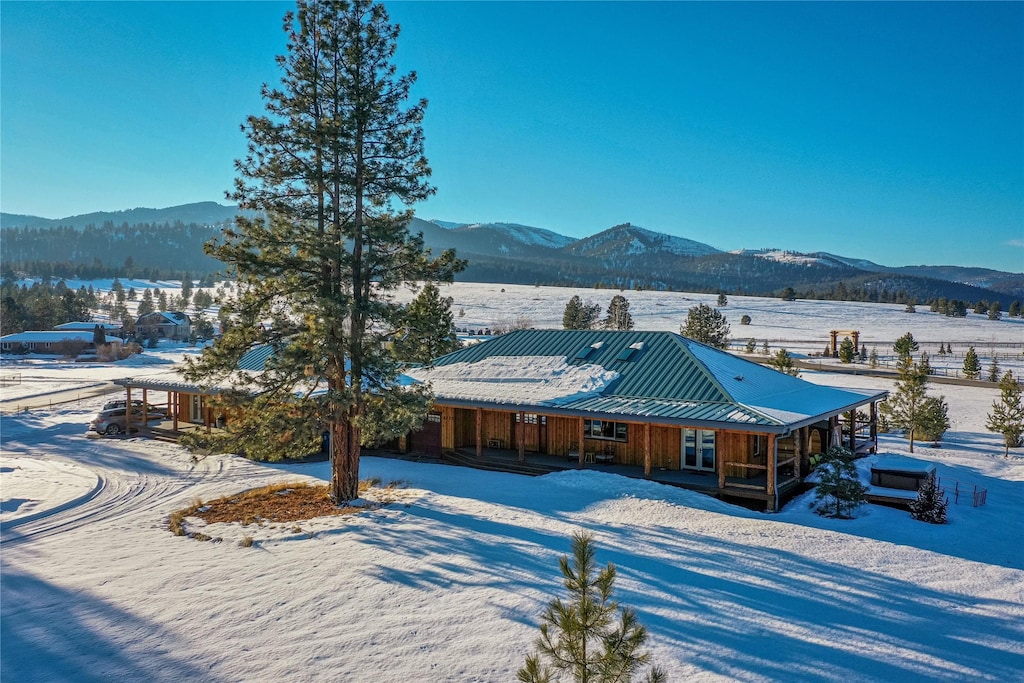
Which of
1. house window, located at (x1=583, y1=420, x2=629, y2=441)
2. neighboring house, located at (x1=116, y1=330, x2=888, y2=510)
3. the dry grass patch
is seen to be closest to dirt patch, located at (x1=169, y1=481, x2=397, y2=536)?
the dry grass patch

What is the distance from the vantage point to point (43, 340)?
70.6 metres

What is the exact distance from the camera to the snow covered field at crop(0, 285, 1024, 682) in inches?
308

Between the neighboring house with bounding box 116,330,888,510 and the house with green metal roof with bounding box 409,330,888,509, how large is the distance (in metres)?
0.04

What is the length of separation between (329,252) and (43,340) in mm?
74871

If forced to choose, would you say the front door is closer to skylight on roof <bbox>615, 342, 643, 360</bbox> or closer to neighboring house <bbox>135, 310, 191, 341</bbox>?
skylight on roof <bbox>615, 342, 643, 360</bbox>

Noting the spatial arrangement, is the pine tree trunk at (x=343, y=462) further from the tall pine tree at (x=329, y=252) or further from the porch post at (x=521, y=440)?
the porch post at (x=521, y=440)

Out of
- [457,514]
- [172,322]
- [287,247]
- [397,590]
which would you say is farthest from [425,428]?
[172,322]

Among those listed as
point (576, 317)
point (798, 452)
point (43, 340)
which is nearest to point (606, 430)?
point (798, 452)

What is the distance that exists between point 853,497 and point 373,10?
15.9 m

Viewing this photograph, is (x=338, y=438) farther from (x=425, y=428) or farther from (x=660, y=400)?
(x=660, y=400)

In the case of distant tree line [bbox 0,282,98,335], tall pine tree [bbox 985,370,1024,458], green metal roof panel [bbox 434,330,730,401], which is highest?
distant tree line [bbox 0,282,98,335]

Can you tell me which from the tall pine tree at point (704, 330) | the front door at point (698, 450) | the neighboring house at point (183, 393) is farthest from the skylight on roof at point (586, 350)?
the tall pine tree at point (704, 330)

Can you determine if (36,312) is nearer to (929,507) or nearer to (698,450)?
(698,450)

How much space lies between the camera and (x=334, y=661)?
7.80 metres
